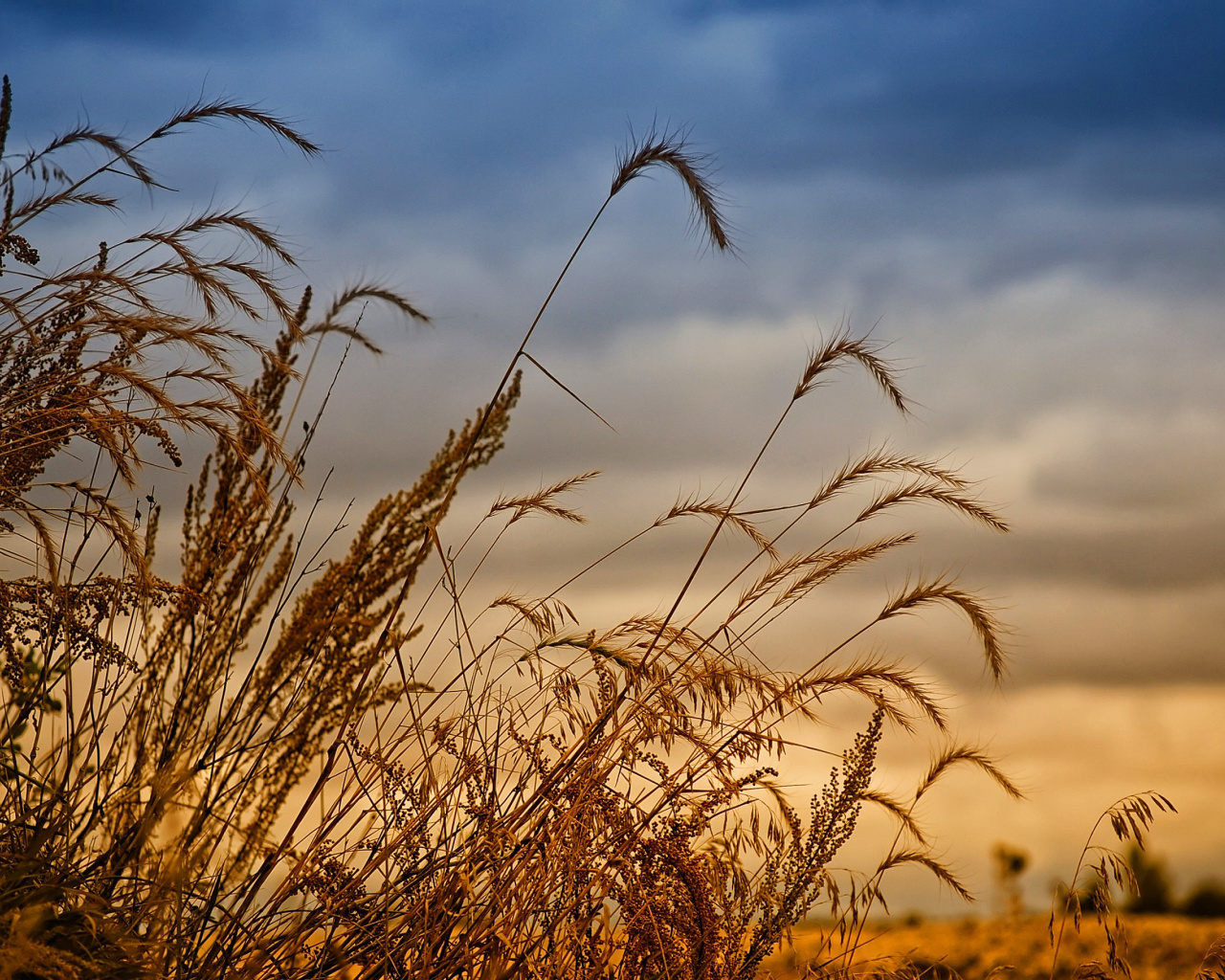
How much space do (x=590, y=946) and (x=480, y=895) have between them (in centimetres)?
20

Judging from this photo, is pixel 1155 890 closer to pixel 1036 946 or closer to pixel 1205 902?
pixel 1205 902

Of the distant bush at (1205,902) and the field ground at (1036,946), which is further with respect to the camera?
the distant bush at (1205,902)

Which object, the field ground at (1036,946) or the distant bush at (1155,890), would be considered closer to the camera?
the field ground at (1036,946)

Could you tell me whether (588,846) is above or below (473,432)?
below

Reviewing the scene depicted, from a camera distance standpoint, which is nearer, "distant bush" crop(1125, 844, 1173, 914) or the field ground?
the field ground

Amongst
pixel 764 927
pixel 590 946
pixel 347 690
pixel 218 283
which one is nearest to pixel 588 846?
pixel 590 946

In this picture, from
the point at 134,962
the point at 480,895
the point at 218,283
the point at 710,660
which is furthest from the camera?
the point at 218,283

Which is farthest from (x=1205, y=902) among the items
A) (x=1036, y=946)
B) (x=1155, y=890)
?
(x=1036, y=946)

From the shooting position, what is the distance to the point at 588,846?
71.2 inches

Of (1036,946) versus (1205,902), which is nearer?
(1036,946)

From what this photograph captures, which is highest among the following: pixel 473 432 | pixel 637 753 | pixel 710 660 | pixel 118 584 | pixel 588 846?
pixel 473 432

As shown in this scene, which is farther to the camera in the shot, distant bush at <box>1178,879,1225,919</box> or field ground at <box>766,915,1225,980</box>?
distant bush at <box>1178,879,1225,919</box>

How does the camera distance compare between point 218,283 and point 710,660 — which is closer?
point 710,660

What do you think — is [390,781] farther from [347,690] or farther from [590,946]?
[590,946]
